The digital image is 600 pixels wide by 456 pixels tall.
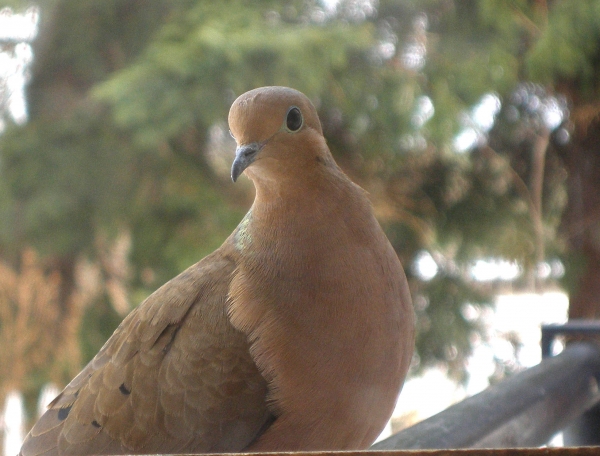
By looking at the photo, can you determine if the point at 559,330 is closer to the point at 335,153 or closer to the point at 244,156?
the point at 244,156

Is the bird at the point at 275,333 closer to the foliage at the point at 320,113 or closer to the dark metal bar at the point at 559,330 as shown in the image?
the dark metal bar at the point at 559,330

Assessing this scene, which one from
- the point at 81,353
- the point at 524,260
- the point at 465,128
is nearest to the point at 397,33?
the point at 465,128

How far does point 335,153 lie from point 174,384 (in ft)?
4.15

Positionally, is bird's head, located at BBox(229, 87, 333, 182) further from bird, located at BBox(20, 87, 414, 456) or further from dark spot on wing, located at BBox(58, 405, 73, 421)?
dark spot on wing, located at BBox(58, 405, 73, 421)

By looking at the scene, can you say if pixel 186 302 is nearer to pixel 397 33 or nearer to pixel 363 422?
pixel 363 422

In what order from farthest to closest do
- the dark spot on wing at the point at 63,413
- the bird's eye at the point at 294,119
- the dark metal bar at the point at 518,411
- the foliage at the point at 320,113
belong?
1. the foliage at the point at 320,113
2. the dark spot on wing at the point at 63,413
3. the bird's eye at the point at 294,119
4. the dark metal bar at the point at 518,411

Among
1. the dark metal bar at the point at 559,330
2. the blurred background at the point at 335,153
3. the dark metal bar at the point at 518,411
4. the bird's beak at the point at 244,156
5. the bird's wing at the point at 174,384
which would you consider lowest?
the dark metal bar at the point at 518,411

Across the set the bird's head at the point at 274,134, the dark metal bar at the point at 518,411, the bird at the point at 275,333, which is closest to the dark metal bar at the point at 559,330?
the dark metal bar at the point at 518,411

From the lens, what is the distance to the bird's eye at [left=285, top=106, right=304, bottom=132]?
883mm

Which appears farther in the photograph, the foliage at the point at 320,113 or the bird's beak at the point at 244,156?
the foliage at the point at 320,113

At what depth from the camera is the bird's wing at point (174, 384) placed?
0.89 metres

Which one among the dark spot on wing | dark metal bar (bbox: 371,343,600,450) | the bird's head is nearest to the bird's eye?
the bird's head

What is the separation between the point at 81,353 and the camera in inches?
88.1

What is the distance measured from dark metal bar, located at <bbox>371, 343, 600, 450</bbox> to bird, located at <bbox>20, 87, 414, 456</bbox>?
89mm
